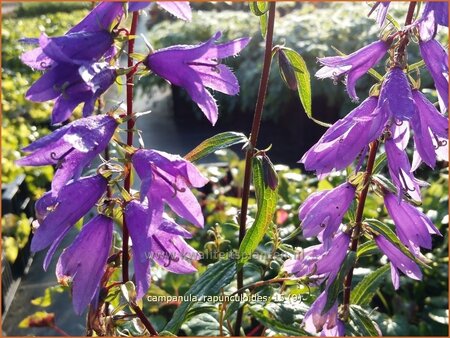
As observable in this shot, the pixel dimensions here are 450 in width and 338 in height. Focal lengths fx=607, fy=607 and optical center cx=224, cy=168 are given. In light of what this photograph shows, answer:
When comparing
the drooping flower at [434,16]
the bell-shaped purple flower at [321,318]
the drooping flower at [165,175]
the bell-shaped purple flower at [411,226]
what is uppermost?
the drooping flower at [434,16]

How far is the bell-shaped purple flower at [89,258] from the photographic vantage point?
0.80 meters

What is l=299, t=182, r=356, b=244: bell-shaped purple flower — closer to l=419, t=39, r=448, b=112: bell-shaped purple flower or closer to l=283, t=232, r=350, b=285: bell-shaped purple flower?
l=283, t=232, r=350, b=285: bell-shaped purple flower

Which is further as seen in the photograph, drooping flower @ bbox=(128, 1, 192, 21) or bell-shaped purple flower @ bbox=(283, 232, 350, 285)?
bell-shaped purple flower @ bbox=(283, 232, 350, 285)

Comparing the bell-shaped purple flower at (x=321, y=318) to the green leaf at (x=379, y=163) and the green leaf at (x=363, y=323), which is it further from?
the green leaf at (x=379, y=163)

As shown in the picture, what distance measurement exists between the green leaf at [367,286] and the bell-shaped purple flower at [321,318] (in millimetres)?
159

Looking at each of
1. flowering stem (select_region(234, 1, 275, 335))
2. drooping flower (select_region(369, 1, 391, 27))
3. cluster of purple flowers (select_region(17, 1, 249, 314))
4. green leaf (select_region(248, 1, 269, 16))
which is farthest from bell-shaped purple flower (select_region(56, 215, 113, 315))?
drooping flower (select_region(369, 1, 391, 27))

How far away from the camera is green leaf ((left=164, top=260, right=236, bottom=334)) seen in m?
0.91

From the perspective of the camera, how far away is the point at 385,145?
87 cm

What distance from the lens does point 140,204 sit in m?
0.79

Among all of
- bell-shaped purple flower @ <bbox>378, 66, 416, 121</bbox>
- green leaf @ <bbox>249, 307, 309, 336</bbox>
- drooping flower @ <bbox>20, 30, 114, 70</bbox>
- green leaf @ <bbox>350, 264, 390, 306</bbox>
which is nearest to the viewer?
drooping flower @ <bbox>20, 30, 114, 70</bbox>

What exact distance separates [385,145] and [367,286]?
39cm

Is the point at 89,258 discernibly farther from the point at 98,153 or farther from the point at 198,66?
the point at 198,66

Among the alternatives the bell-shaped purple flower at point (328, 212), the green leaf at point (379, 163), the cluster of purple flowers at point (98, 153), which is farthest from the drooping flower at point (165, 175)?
the green leaf at point (379, 163)

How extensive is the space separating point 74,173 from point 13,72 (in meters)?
4.38
